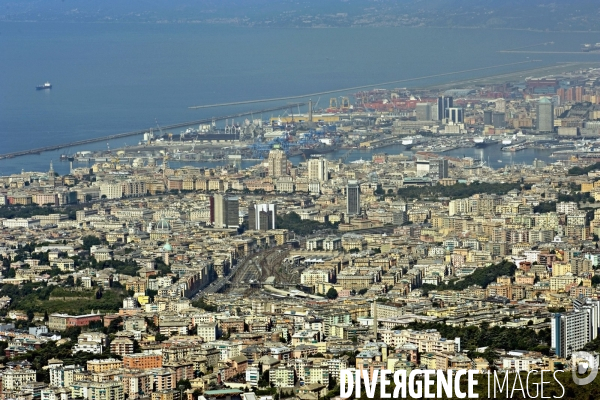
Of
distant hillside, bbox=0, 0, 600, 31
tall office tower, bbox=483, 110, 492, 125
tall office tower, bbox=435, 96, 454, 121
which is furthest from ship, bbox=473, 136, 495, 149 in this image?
distant hillside, bbox=0, 0, 600, 31

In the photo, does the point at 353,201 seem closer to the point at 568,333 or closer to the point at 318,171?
the point at 318,171

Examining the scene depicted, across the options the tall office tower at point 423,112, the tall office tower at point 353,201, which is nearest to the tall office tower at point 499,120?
the tall office tower at point 423,112

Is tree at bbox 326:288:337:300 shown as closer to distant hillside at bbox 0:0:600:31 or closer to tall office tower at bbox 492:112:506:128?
tall office tower at bbox 492:112:506:128

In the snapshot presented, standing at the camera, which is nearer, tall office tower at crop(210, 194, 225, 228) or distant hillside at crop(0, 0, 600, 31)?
tall office tower at crop(210, 194, 225, 228)

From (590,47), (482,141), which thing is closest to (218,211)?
(482,141)

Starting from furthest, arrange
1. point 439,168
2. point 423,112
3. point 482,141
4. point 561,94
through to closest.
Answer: point 561,94 < point 423,112 < point 482,141 < point 439,168

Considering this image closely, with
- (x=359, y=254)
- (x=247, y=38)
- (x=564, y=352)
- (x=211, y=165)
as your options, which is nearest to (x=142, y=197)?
(x=211, y=165)

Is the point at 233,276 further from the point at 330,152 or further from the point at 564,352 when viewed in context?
the point at 330,152
